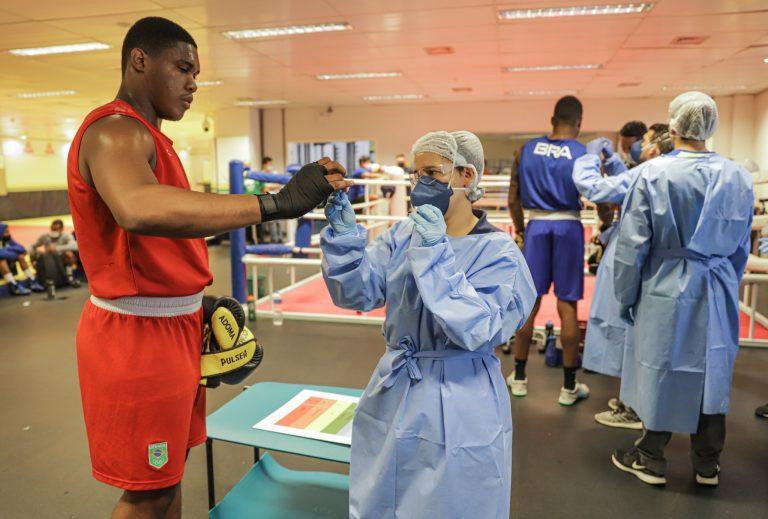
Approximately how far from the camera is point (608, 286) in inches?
127

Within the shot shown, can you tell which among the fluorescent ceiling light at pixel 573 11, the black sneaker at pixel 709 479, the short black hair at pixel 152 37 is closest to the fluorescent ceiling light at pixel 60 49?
the fluorescent ceiling light at pixel 573 11

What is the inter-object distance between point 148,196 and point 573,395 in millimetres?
3033

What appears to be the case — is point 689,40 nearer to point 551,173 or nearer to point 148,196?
point 551,173

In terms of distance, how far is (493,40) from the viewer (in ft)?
20.4

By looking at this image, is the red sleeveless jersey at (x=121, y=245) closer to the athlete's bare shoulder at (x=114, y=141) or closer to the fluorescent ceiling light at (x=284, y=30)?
the athlete's bare shoulder at (x=114, y=141)

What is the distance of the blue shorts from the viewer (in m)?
3.36

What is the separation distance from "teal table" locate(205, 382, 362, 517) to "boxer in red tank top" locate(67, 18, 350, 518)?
46 centimetres

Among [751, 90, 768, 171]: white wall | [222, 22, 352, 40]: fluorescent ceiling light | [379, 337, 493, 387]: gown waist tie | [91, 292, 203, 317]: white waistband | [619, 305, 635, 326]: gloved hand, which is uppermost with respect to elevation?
[222, 22, 352, 40]: fluorescent ceiling light

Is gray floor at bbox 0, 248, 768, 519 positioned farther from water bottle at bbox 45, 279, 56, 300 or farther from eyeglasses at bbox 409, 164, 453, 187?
water bottle at bbox 45, 279, 56, 300

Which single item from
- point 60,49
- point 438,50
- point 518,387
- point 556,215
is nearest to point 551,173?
point 556,215

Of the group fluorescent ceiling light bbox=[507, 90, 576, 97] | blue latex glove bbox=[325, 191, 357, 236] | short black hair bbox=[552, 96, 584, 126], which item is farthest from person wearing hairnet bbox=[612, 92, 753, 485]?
fluorescent ceiling light bbox=[507, 90, 576, 97]

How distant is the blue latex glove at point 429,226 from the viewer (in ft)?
4.36

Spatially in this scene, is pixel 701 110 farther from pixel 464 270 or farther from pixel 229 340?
pixel 229 340

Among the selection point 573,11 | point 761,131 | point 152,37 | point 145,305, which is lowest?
point 145,305
